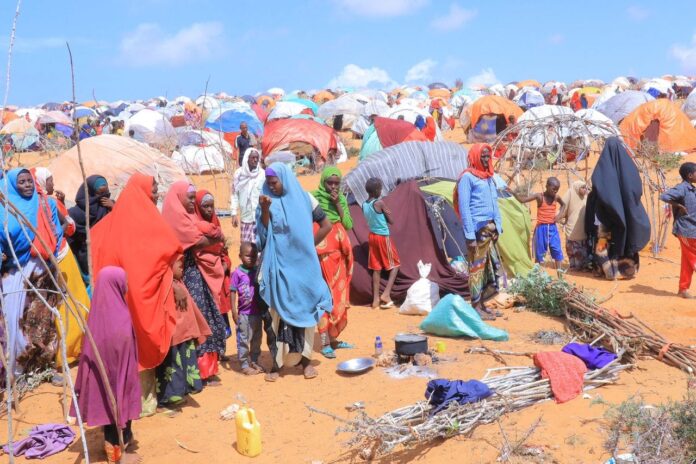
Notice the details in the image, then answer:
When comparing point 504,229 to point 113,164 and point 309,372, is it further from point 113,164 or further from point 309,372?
point 113,164

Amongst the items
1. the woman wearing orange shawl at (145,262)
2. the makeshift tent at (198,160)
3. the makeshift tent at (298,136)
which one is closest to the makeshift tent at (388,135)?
the makeshift tent at (298,136)

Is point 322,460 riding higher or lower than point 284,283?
lower

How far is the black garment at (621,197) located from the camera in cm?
785

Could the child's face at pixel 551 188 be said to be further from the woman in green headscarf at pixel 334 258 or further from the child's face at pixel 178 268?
the child's face at pixel 178 268

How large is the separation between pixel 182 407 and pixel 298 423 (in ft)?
2.82

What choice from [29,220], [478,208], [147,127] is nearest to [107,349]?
[29,220]

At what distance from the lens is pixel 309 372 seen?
5.11 m

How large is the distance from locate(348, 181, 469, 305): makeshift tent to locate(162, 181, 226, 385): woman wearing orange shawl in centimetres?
260

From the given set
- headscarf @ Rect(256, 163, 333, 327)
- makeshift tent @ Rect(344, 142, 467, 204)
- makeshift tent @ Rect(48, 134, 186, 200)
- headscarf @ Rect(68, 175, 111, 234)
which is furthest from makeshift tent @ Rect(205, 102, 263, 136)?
headscarf @ Rect(256, 163, 333, 327)

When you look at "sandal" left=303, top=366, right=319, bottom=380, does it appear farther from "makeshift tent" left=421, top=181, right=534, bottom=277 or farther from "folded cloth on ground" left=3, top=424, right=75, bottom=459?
"makeshift tent" left=421, top=181, right=534, bottom=277

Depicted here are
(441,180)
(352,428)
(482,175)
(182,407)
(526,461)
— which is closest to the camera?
(526,461)

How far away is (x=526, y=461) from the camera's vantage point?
139 inches

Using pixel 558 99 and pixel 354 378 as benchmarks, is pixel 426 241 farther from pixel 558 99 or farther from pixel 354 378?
pixel 558 99

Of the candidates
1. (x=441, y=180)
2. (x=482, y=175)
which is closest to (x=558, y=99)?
(x=441, y=180)
